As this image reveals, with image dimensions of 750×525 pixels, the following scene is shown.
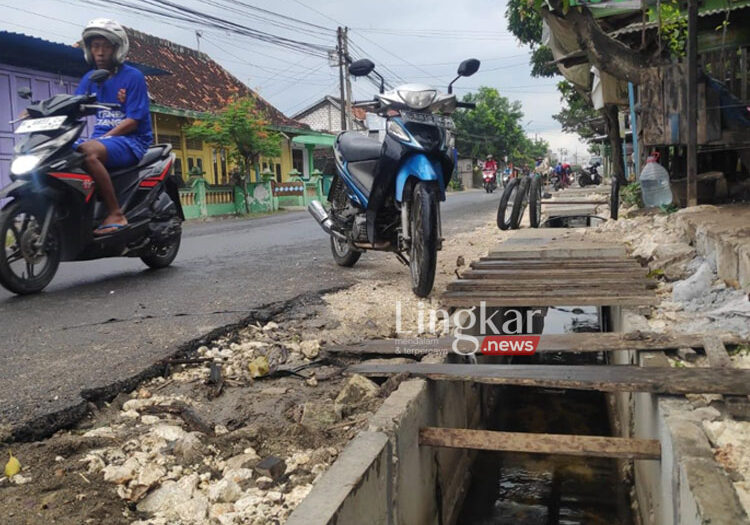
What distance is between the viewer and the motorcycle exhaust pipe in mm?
5510

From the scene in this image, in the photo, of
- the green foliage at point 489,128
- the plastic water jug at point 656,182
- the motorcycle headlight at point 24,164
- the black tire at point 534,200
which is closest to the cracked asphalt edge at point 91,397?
the motorcycle headlight at point 24,164

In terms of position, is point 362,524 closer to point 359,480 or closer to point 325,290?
point 359,480

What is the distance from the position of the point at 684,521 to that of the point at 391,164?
2998 millimetres

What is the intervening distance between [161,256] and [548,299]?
341 centimetres

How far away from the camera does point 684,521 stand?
6.26ft

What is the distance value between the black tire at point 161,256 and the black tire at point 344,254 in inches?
56.3

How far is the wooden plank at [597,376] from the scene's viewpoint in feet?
7.97

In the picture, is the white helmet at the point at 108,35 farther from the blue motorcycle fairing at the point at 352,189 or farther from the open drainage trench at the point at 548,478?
the open drainage trench at the point at 548,478

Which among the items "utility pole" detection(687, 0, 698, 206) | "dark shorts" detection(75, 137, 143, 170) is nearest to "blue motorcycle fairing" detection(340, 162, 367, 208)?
"dark shorts" detection(75, 137, 143, 170)

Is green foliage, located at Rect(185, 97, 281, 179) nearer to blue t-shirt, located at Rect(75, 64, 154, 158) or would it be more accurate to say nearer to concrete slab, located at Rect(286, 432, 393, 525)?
blue t-shirt, located at Rect(75, 64, 154, 158)

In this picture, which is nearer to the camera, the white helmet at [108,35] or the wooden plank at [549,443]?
the wooden plank at [549,443]

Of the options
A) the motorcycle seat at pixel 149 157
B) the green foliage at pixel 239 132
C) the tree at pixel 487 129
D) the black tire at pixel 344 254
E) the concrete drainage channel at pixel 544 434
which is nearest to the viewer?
the concrete drainage channel at pixel 544 434

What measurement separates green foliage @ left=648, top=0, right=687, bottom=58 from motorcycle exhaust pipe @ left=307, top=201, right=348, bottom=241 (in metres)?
4.41

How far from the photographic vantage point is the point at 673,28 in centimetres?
792
